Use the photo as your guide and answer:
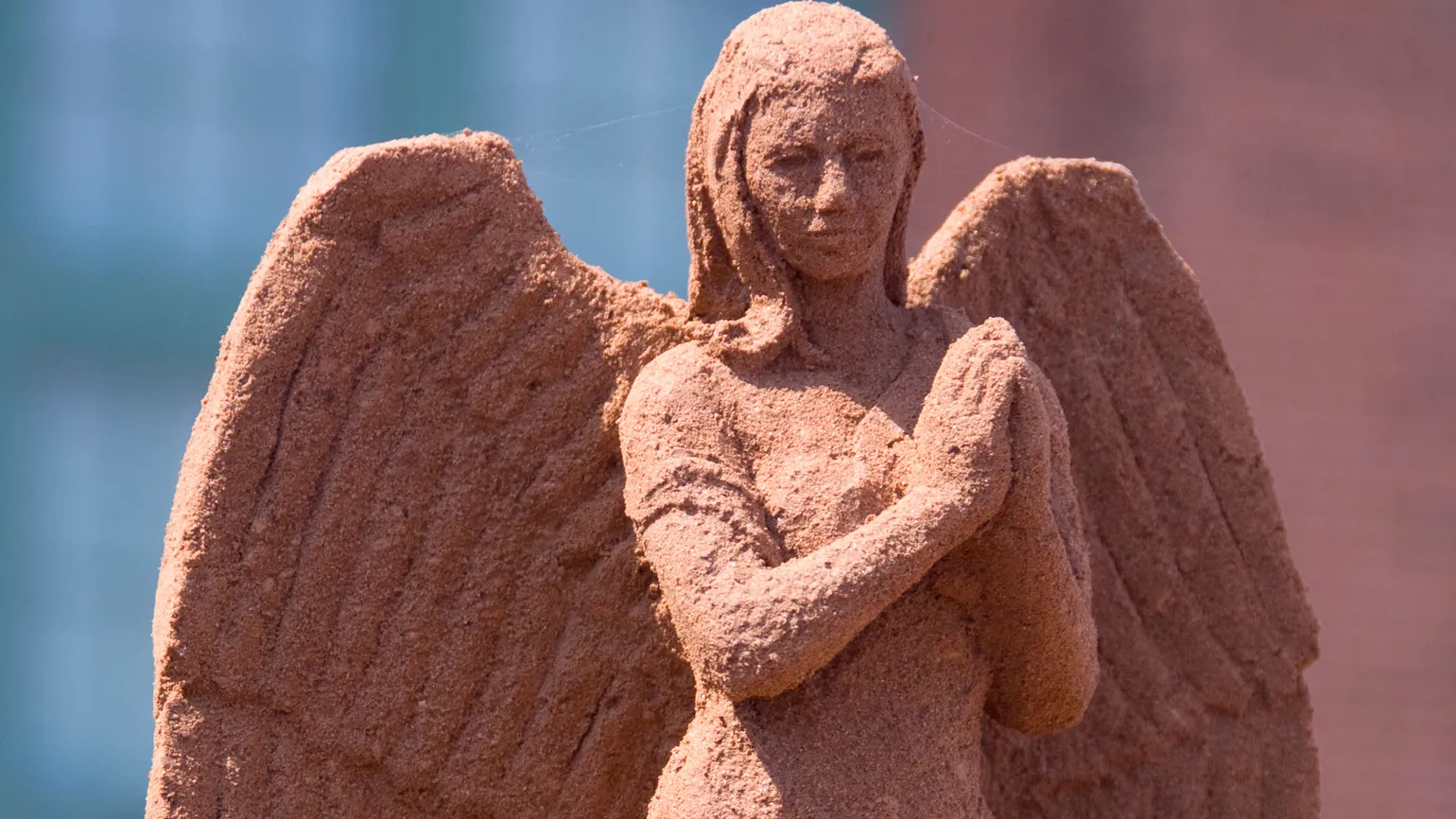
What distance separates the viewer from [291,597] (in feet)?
11.4

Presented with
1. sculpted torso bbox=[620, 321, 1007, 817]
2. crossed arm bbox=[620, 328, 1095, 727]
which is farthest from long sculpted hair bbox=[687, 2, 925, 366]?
crossed arm bbox=[620, 328, 1095, 727]

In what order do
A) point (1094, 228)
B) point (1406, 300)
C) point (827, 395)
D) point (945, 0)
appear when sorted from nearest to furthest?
point (827, 395)
point (1094, 228)
point (945, 0)
point (1406, 300)

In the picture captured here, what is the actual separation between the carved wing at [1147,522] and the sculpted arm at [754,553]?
816 mm

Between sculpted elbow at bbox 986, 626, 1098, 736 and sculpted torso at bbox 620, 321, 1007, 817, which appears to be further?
sculpted elbow at bbox 986, 626, 1098, 736

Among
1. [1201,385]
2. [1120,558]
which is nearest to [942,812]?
[1120,558]

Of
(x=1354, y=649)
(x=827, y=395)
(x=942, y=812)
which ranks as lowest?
(x=1354, y=649)

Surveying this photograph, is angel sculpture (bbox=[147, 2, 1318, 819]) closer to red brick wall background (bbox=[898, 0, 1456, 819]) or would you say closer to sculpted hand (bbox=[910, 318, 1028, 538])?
sculpted hand (bbox=[910, 318, 1028, 538])

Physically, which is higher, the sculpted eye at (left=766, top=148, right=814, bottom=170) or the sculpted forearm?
the sculpted eye at (left=766, top=148, right=814, bottom=170)

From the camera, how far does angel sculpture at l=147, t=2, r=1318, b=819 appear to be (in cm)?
311

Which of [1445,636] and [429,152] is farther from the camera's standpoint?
[1445,636]

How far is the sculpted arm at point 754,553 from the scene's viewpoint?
2.98 m

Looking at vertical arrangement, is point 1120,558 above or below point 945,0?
below

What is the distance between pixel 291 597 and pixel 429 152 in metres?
0.85

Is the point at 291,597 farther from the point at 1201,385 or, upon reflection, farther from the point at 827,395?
the point at 1201,385
